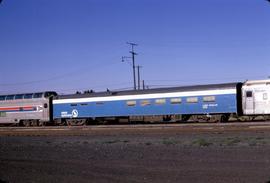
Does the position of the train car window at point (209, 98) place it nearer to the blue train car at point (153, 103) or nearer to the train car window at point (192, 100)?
the blue train car at point (153, 103)

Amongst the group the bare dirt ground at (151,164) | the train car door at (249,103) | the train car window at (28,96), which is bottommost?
the bare dirt ground at (151,164)

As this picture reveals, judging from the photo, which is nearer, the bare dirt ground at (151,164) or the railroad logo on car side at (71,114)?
the bare dirt ground at (151,164)

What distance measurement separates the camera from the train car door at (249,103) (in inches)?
1339

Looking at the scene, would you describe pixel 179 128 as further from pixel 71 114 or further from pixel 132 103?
pixel 71 114

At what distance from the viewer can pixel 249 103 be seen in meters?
34.2

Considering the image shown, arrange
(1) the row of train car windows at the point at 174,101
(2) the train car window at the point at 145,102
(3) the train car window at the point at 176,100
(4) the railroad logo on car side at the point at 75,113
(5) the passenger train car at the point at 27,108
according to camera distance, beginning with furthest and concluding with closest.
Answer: (5) the passenger train car at the point at 27,108 < (4) the railroad logo on car side at the point at 75,113 < (2) the train car window at the point at 145,102 < (3) the train car window at the point at 176,100 < (1) the row of train car windows at the point at 174,101

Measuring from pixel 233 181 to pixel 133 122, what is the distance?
3186 cm

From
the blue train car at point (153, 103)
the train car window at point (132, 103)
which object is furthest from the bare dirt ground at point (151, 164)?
the train car window at point (132, 103)

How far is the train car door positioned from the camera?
34.0 meters

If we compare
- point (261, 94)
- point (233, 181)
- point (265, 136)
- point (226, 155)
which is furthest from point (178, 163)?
point (261, 94)

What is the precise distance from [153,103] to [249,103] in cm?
805

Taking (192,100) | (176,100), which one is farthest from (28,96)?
(192,100)

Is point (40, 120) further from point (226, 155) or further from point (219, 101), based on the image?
point (226, 155)

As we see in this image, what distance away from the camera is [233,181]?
9891 mm
